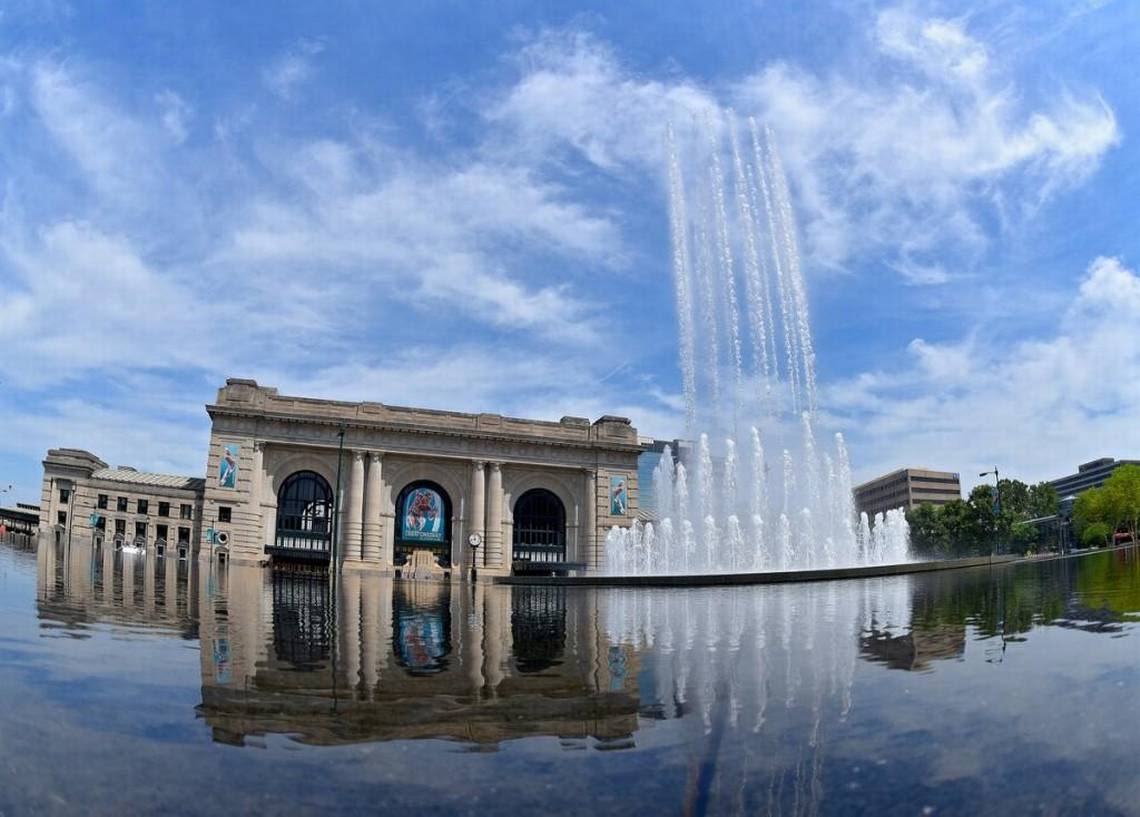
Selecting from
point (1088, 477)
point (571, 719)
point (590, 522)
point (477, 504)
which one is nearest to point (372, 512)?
point (477, 504)

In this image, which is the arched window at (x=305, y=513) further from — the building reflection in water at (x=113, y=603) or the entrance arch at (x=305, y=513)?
the building reflection in water at (x=113, y=603)

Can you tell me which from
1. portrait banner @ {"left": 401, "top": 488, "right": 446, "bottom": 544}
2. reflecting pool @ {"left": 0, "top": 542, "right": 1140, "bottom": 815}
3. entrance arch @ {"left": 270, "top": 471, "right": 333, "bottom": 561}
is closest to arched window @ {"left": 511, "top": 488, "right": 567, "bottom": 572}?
portrait banner @ {"left": 401, "top": 488, "right": 446, "bottom": 544}

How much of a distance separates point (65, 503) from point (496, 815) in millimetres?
84174

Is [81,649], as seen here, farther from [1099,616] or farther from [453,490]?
[453,490]

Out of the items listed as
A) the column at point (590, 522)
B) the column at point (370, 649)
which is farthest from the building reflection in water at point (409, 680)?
the column at point (590, 522)

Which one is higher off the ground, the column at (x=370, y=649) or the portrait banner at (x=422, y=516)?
the portrait banner at (x=422, y=516)

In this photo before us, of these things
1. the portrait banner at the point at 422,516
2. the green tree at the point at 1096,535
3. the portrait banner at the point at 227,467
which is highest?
the portrait banner at the point at 227,467

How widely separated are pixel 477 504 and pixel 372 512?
8.24 metres

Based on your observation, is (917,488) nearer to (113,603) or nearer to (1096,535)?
(1096,535)

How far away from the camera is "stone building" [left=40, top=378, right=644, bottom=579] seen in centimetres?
5628

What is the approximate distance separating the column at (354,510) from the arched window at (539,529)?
13.0 meters

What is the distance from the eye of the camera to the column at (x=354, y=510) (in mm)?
56281

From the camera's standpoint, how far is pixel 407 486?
200 ft

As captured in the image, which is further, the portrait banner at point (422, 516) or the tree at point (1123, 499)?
the tree at point (1123, 499)
